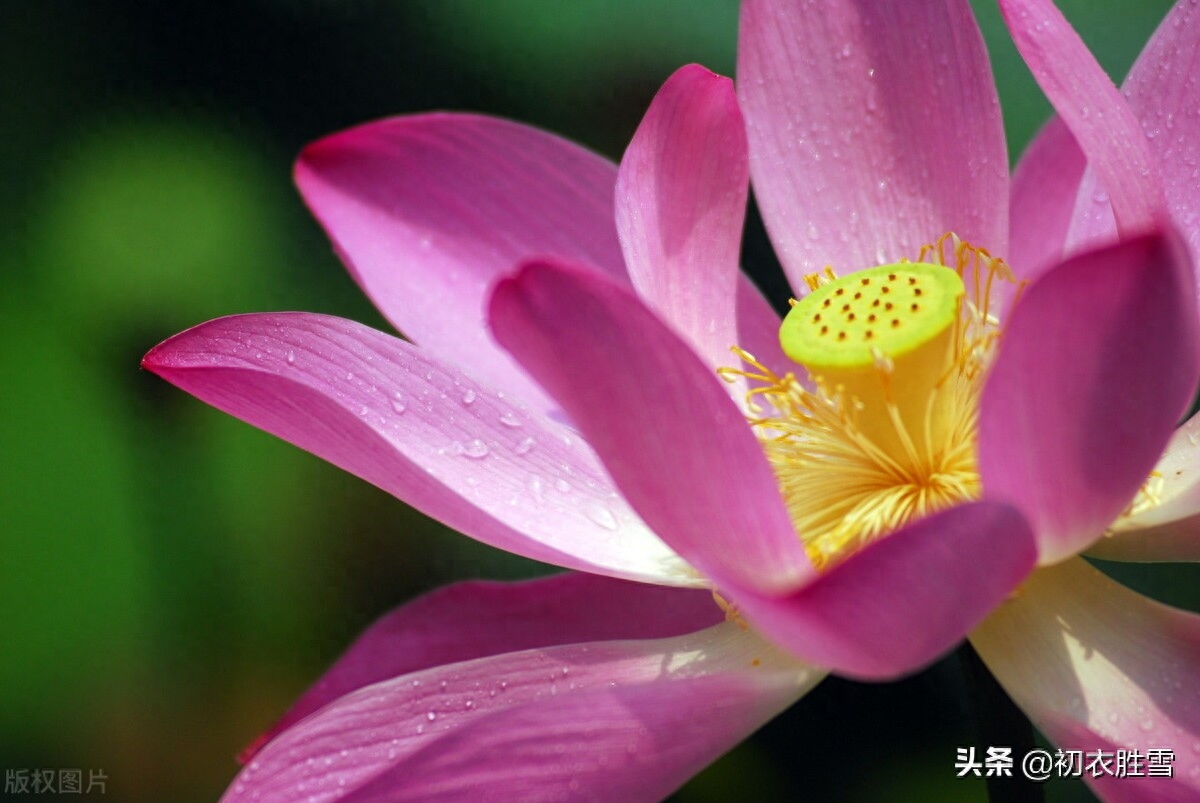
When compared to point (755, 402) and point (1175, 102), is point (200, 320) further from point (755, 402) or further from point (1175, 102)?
point (1175, 102)

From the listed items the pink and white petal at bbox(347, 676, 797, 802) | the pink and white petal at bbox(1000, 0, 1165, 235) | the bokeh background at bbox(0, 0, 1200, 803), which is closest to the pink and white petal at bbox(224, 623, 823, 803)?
the pink and white petal at bbox(347, 676, 797, 802)

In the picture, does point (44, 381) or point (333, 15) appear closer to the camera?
point (44, 381)

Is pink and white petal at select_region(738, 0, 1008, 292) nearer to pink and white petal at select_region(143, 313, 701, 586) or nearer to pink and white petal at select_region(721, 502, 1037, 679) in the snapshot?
pink and white petal at select_region(143, 313, 701, 586)

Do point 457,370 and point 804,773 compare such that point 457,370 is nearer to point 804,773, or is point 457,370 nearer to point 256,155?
point 804,773

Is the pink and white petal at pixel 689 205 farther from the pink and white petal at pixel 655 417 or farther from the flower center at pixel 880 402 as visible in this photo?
the pink and white petal at pixel 655 417

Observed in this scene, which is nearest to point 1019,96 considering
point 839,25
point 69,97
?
point 839,25

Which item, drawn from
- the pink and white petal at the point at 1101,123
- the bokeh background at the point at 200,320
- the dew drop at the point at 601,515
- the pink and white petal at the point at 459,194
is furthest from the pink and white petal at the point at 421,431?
the bokeh background at the point at 200,320

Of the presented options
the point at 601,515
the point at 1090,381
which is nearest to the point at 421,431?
the point at 601,515

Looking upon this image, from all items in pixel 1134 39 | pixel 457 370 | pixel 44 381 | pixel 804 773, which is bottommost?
pixel 804 773
